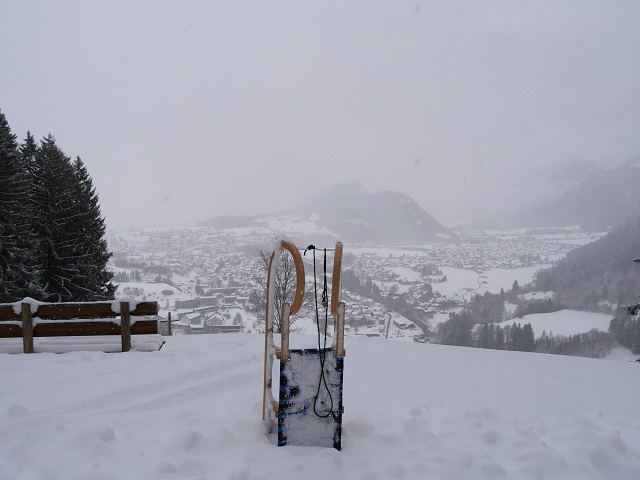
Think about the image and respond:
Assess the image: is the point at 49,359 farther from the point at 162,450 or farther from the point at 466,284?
the point at 466,284

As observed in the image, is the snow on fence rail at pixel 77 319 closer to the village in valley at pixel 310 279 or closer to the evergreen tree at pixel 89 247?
the village in valley at pixel 310 279

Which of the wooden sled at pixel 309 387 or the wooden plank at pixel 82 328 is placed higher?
the wooden sled at pixel 309 387

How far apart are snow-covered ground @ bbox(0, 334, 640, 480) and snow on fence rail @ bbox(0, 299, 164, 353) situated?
2.67ft

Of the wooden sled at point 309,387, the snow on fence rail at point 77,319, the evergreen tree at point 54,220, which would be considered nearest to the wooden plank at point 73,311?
the snow on fence rail at point 77,319

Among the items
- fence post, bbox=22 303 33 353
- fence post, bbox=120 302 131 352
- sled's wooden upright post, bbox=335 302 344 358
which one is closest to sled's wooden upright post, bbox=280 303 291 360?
sled's wooden upright post, bbox=335 302 344 358

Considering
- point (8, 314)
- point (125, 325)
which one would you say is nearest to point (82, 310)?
point (125, 325)

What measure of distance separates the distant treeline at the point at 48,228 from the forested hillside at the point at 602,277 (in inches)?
2571

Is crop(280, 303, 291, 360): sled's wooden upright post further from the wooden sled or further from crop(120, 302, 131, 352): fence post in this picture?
crop(120, 302, 131, 352): fence post

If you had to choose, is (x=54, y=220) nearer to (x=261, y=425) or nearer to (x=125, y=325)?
(x=125, y=325)

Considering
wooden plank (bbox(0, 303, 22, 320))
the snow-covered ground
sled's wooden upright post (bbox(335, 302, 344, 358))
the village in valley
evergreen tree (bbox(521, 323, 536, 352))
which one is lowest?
evergreen tree (bbox(521, 323, 536, 352))

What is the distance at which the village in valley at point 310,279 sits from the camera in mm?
38469

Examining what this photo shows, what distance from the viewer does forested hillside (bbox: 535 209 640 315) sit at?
62594mm

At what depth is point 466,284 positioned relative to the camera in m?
78.4

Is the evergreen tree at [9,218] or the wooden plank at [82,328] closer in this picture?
the wooden plank at [82,328]
